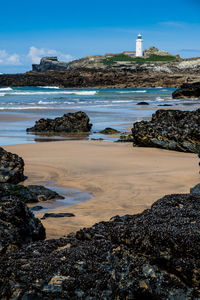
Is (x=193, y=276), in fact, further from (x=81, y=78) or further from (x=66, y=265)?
(x=81, y=78)

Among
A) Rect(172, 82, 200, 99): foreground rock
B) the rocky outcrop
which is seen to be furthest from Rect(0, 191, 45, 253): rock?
the rocky outcrop

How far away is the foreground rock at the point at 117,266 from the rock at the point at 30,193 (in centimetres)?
241

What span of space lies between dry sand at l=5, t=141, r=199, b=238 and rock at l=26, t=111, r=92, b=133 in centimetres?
393

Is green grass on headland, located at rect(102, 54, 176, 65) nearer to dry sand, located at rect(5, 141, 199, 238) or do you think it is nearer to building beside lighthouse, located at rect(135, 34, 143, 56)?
building beside lighthouse, located at rect(135, 34, 143, 56)

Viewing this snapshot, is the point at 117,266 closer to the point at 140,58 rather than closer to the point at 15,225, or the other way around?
the point at 15,225

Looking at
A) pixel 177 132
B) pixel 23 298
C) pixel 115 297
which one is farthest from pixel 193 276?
pixel 177 132

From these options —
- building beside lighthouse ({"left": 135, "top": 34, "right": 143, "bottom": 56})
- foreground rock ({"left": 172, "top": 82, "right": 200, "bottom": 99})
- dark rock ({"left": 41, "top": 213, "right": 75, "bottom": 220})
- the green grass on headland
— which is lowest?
dark rock ({"left": 41, "top": 213, "right": 75, "bottom": 220})

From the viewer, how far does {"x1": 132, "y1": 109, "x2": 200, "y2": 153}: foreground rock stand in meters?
9.43

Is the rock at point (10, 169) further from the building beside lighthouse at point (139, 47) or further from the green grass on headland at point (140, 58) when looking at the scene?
the building beside lighthouse at point (139, 47)

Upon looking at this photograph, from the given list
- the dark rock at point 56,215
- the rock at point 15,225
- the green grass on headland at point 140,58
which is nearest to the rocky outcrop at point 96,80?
the green grass on headland at point 140,58

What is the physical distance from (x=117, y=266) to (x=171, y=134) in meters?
7.52

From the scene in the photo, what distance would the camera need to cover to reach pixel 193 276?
2404 millimetres

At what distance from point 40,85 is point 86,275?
9084cm

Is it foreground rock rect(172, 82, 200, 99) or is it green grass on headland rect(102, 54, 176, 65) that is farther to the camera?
green grass on headland rect(102, 54, 176, 65)
